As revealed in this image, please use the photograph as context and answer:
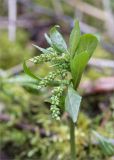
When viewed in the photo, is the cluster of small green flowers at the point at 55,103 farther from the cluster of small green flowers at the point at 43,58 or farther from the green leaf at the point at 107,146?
the green leaf at the point at 107,146

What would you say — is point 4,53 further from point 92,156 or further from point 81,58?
point 81,58

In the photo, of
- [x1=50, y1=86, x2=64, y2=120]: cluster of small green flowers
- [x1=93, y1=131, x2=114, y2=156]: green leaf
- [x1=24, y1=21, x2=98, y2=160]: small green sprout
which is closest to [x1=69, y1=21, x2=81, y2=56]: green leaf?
[x1=24, y1=21, x2=98, y2=160]: small green sprout

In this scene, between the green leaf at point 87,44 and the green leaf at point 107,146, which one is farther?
the green leaf at point 107,146

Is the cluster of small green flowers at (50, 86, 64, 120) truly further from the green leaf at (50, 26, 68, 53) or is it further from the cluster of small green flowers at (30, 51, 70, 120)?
the green leaf at (50, 26, 68, 53)

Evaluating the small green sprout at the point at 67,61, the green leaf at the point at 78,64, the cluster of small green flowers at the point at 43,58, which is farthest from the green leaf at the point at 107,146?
the cluster of small green flowers at the point at 43,58

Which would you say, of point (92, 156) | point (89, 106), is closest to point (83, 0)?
point (89, 106)

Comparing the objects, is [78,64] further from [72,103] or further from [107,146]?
[107,146]

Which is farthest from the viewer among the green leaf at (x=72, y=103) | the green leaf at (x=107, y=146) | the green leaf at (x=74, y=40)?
the green leaf at (x=107, y=146)
